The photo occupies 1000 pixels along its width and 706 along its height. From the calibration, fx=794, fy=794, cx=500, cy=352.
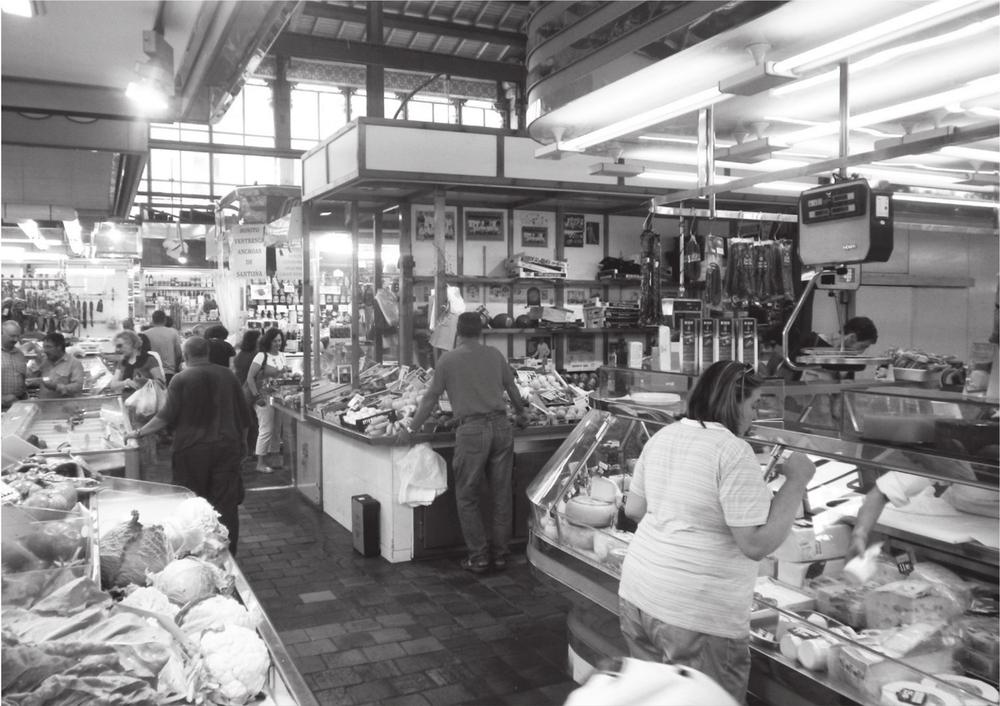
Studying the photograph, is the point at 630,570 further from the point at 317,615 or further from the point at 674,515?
the point at 317,615

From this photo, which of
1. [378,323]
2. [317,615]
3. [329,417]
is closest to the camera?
[317,615]

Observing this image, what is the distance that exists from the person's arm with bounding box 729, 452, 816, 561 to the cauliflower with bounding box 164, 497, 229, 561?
200cm

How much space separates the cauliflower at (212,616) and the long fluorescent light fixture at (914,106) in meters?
4.16

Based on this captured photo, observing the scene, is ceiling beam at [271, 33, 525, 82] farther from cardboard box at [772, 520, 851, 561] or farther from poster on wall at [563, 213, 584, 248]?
cardboard box at [772, 520, 851, 561]

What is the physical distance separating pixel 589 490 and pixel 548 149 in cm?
214

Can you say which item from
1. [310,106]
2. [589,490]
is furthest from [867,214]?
[310,106]

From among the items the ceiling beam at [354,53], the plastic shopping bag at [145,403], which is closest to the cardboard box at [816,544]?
the plastic shopping bag at [145,403]

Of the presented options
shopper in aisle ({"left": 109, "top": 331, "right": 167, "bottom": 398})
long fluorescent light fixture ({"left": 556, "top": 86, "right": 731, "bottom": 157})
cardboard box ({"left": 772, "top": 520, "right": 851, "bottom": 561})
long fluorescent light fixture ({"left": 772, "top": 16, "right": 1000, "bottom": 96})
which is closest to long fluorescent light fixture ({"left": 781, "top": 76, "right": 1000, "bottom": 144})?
long fluorescent light fixture ({"left": 772, "top": 16, "right": 1000, "bottom": 96})

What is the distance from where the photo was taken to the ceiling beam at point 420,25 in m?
15.1

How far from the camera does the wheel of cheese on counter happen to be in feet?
7.65

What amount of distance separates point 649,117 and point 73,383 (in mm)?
7081

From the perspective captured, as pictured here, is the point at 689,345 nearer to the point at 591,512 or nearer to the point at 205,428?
the point at 591,512

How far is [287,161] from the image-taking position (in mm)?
22047

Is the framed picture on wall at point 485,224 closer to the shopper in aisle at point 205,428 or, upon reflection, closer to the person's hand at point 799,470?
the shopper in aisle at point 205,428
